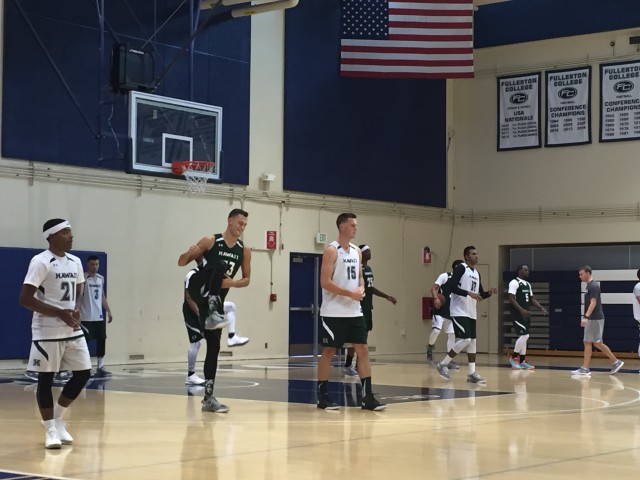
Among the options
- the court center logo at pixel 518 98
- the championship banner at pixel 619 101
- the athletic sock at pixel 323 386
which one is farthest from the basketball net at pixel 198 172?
the championship banner at pixel 619 101

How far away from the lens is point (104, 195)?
68.8ft

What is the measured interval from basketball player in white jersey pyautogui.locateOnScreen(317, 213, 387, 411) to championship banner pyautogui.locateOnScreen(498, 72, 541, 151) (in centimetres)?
1726

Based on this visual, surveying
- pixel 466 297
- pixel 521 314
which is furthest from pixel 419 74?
pixel 466 297

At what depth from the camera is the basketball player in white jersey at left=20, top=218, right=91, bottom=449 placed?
8531mm

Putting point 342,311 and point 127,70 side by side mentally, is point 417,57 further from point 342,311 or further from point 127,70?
point 342,311

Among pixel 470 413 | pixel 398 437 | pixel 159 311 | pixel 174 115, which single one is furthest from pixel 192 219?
pixel 398 437

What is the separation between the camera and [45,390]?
8.65 m

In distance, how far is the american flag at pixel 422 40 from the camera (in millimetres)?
25484

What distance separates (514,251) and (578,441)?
2006 centimetres

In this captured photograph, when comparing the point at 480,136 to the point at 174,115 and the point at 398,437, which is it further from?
the point at 398,437

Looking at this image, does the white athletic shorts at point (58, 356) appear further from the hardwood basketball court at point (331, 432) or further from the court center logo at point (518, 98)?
the court center logo at point (518, 98)

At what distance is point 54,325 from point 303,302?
55.7ft

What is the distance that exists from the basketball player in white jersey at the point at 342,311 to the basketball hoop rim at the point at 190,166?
26.0 feet

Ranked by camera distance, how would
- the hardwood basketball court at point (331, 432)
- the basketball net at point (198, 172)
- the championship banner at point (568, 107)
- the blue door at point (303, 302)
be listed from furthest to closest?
the championship banner at point (568, 107) < the blue door at point (303, 302) < the basketball net at point (198, 172) < the hardwood basketball court at point (331, 432)
